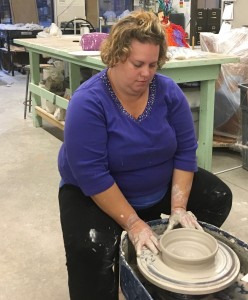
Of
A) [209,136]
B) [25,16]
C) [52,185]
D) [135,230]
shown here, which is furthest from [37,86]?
Result: [25,16]

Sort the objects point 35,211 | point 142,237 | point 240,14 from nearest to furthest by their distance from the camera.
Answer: point 142,237
point 35,211
point 240,14

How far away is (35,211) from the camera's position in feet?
7.23

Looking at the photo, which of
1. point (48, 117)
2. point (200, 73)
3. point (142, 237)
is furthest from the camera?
point (48, 117)

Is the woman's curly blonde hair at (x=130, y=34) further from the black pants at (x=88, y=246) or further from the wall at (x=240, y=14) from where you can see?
the wall at (x=240, y=14)

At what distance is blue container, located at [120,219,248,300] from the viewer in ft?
3.47

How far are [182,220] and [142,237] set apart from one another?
0.57 ft

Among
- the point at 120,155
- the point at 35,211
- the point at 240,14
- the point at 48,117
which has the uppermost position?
the point at 240,14

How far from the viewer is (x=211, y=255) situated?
109 centimetres

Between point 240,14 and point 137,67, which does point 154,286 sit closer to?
point 137,67

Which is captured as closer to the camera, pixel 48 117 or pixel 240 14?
pixel 48 117

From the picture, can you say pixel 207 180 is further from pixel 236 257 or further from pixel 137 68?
pixel 137 68

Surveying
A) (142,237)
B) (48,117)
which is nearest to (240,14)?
(48,117)

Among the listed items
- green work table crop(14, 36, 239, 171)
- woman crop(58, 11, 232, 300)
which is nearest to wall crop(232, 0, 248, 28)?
green work table crop(14, 36, 239, 171)

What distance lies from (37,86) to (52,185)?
129cm
